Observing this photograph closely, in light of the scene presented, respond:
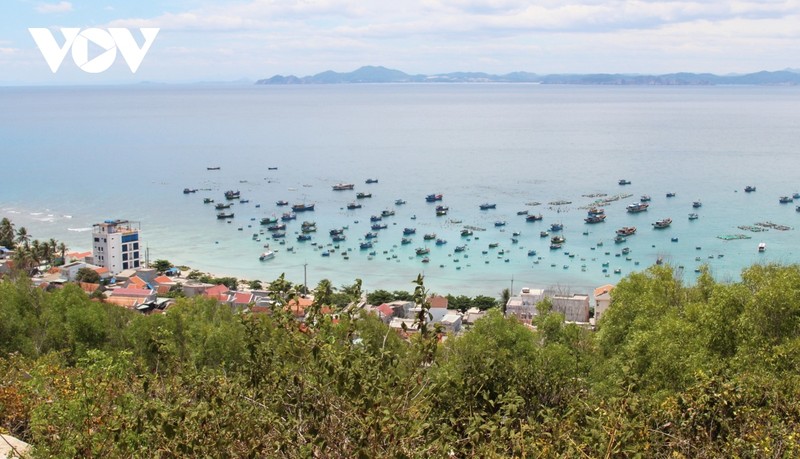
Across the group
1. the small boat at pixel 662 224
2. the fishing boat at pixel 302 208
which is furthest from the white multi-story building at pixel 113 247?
the small boat at pixel 662 224

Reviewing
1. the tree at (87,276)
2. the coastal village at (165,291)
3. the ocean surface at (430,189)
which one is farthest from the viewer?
the ocean surface at (430,189)

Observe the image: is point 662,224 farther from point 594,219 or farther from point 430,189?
point 430,189

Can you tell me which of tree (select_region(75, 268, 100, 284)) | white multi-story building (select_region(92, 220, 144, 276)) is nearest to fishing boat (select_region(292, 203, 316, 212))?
white multi-story building (select_region(92, 220, 144, 276))

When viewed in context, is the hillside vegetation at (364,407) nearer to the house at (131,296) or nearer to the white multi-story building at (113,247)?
the house at (131,296)

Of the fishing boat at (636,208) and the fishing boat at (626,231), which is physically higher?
the fishing boat at (636,208)

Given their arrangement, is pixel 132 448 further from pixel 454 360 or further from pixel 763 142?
pixel 763 142
